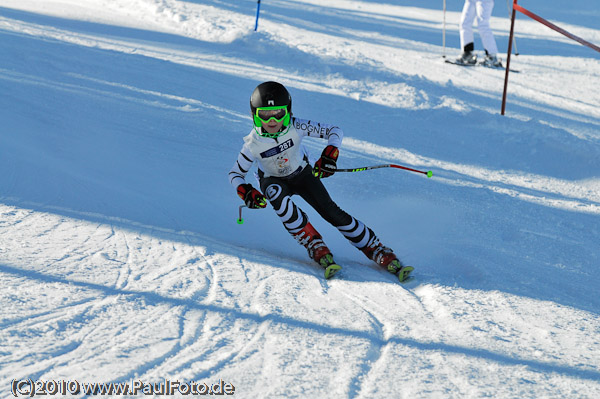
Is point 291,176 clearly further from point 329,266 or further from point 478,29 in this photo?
point 478,29

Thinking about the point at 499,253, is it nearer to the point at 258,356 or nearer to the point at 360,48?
the point at 258,356

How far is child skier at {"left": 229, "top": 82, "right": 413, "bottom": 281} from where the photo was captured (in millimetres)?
4699

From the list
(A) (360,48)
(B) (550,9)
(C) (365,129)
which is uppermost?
(B) (550,9)

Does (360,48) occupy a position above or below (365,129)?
above

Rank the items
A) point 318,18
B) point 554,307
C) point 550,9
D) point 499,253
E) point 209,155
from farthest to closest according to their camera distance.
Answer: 1. point 550,9
2. point 318,18
3. point 209,155
4. point 499,253
5. point 554,307

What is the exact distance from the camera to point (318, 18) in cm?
1584

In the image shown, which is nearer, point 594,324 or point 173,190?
point 594,324

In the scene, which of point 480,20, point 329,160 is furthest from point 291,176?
point 480,20

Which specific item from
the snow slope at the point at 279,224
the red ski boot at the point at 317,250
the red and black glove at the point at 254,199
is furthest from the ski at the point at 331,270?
the red and black glove at the point at 254,199

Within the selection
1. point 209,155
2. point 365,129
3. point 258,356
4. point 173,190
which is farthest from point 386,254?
point 365,129

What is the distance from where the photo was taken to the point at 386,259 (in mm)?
4820

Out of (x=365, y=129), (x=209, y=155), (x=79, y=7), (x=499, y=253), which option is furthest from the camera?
(x=79, y=7)

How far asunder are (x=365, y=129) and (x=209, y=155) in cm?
233

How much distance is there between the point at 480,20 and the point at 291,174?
8.04 meters
